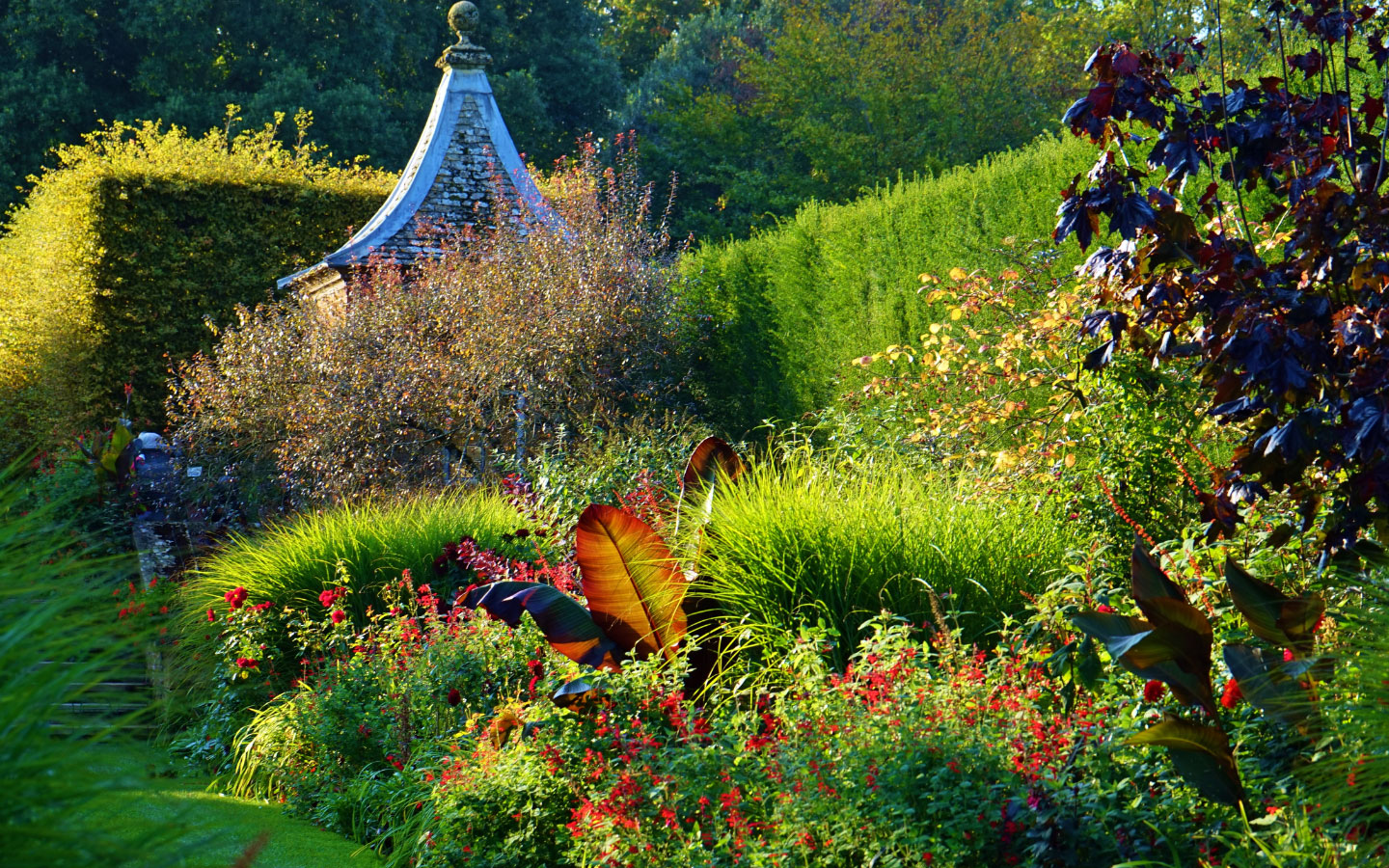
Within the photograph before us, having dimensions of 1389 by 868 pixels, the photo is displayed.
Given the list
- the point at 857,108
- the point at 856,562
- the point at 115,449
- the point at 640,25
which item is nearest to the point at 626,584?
the point at 856,562

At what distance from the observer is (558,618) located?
15.4 ft

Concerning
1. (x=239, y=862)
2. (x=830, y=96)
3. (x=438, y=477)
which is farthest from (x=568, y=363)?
(x=830, y=96)

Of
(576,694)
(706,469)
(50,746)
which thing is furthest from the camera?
(706,469)

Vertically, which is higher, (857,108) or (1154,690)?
(857,108)

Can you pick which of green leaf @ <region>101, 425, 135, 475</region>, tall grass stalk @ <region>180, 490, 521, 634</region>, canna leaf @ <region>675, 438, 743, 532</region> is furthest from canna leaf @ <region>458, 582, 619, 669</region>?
green leaf @ <region>101, 425, 135, 475</region>

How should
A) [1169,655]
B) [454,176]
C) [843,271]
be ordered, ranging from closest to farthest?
A: [1169,655] → [843,271] → [454,176]

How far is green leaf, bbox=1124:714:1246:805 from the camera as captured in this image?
3.08 meters

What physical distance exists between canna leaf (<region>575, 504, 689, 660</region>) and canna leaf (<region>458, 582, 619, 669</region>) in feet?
0.40

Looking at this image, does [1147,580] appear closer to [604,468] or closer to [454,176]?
[604,468]

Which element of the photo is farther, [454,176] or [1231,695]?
[454,176]

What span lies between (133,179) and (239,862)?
16.3m

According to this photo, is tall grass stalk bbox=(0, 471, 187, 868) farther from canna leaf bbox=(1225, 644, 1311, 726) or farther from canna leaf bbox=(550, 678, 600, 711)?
canna leaf bbox=(1225, 644, 1311, 726)

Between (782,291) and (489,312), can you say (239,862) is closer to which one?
(489,312)

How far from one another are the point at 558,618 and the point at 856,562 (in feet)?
4.29
